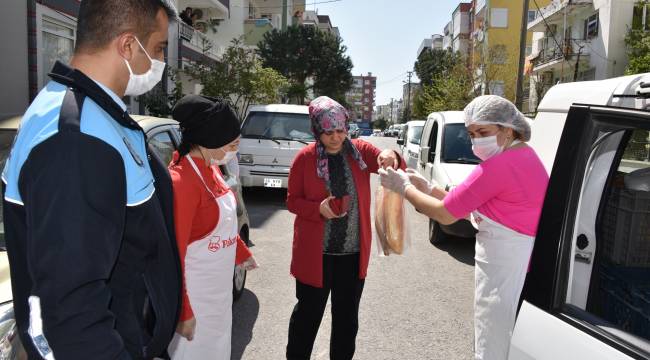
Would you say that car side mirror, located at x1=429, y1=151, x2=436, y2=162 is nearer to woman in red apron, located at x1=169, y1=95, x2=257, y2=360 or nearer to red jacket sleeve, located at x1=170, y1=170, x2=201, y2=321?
woman in red apron, located at x1=169, y1=95, x2=257, y2=360

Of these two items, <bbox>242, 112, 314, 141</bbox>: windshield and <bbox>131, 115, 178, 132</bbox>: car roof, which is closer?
<bbox>131, 115, 178, 132</bbox>: car roof

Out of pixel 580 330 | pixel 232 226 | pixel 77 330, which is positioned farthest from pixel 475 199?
pixel 77 330

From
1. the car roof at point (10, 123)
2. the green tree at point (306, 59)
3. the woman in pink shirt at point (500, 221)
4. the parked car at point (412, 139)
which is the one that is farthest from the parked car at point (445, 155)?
the green tree at point (306, 59)

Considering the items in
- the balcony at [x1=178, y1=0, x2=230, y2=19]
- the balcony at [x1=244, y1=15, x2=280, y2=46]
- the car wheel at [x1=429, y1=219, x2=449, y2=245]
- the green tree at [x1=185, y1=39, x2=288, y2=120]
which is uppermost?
the balcony at [x1=244, y1=15, x2=280, y2=46]

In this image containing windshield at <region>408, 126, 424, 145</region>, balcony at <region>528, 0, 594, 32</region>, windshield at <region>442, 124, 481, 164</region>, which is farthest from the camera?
balcony at <region>528, 0, 594, 32</region>

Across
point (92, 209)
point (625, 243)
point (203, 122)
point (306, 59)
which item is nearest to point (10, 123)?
point (203, 122)

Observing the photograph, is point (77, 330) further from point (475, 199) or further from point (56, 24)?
point (56, 24)

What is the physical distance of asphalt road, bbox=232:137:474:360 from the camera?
4301 millimetres

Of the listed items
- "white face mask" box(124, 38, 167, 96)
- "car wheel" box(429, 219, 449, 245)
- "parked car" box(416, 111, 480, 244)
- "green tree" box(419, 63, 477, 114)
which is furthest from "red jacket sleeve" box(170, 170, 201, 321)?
"green tree" box(419, 63, 477, 114)

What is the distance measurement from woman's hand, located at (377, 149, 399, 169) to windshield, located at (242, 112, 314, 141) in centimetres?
791

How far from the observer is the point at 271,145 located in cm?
1105

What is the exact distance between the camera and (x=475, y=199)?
8.45 feet

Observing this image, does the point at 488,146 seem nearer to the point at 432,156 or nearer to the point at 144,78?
the point at 144,78

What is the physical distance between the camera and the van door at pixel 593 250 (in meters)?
1.71
